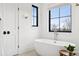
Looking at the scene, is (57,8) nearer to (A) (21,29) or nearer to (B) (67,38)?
(B) (67,38)

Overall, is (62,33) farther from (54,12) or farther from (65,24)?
(54,12)

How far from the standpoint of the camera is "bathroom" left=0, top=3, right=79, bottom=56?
8.18 feet

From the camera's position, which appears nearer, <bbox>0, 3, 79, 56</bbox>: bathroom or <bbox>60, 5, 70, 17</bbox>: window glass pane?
<bbox>0, 3, 79, 56</bbox>: bathroom

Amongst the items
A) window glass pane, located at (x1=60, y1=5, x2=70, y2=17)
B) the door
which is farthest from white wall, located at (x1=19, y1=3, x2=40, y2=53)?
window glass pane, located at (x1=60, y1=5, x2=70, y2=17)

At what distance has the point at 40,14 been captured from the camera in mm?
2871

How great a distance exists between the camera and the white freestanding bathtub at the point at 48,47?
245cm

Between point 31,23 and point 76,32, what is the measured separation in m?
1.10

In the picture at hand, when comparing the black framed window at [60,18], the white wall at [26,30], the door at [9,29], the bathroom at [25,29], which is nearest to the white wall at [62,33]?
the bathroom at [25,29]

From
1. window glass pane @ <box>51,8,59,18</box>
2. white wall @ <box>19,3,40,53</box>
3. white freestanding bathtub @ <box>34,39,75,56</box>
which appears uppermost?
window glass pane @ <box>51,8,59,18</box>

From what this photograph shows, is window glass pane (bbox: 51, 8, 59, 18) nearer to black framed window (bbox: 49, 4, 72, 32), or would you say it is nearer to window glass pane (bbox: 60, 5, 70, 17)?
black framed window (bbox: 49, 4, 72, 32)

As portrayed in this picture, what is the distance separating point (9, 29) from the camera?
8.48 ft

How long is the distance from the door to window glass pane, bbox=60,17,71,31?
1.18 meters

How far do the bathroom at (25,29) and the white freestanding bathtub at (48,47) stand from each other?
3 centimetres

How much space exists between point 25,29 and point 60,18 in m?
0.94
